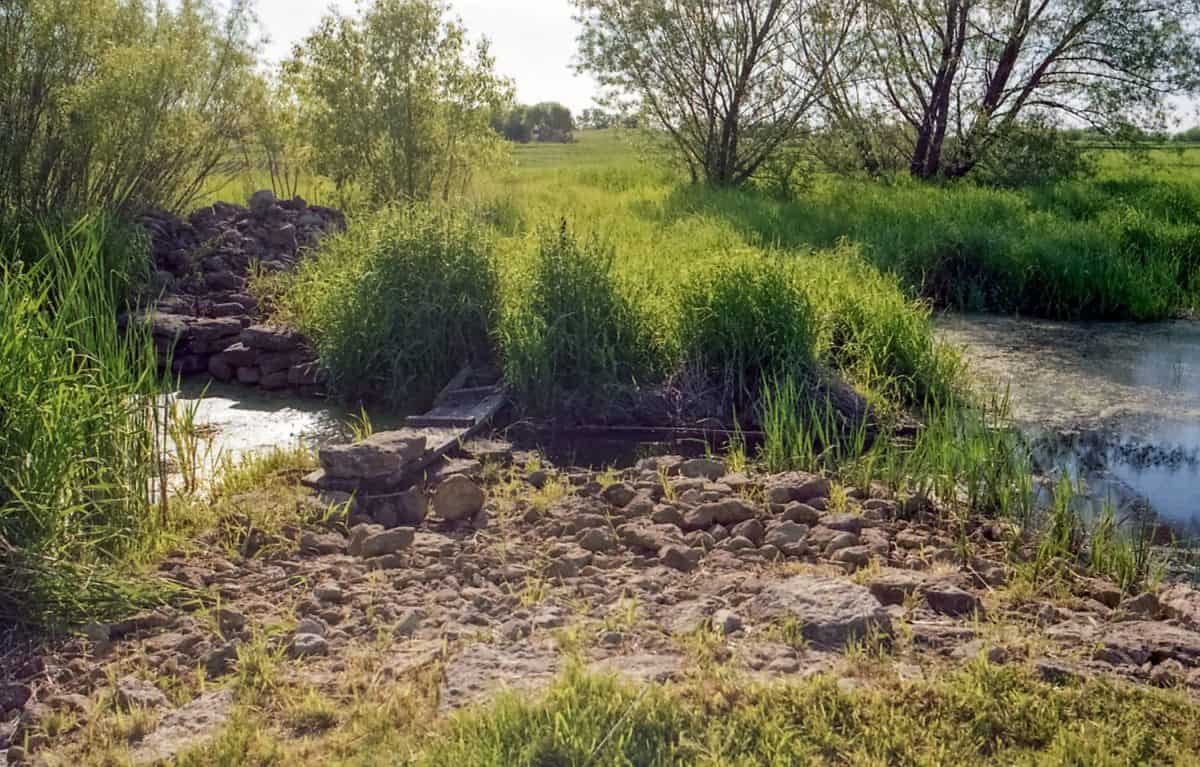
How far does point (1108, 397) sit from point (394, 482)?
5.47 m

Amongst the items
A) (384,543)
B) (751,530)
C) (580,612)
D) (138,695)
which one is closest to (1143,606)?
(751,530)

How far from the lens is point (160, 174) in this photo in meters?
12.4

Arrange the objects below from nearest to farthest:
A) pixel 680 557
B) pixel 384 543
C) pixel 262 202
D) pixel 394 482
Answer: pixel 680 557 < pixel 384 543 < pixel 394 482 < pixel 262 202

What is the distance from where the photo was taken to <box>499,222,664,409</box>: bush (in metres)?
7.34

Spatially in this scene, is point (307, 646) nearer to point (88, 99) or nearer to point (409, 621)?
point (409, 621)

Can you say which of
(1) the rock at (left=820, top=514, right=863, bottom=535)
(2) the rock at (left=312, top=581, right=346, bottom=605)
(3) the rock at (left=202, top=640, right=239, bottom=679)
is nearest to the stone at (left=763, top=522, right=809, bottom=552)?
(1) the rock at (left=820, top=514, right=863, bottom=535)

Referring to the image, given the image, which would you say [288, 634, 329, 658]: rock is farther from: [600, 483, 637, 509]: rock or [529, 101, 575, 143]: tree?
[529, 101, 575, 143]: tree

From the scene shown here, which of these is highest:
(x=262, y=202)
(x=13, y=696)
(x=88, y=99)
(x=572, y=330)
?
(x=88, y=99)

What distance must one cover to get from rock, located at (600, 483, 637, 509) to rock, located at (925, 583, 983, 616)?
1.71 m

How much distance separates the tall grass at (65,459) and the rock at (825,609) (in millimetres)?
2362

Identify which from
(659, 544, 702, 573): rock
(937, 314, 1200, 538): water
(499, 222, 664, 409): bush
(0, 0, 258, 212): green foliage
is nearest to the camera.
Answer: (659, 544, 702, 573): rock

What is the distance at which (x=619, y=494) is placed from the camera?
218 inches

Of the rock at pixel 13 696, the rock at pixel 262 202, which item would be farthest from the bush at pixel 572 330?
the rock at pixel 262 202

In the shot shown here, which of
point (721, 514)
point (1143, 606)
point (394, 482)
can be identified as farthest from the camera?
point (394, 482)
